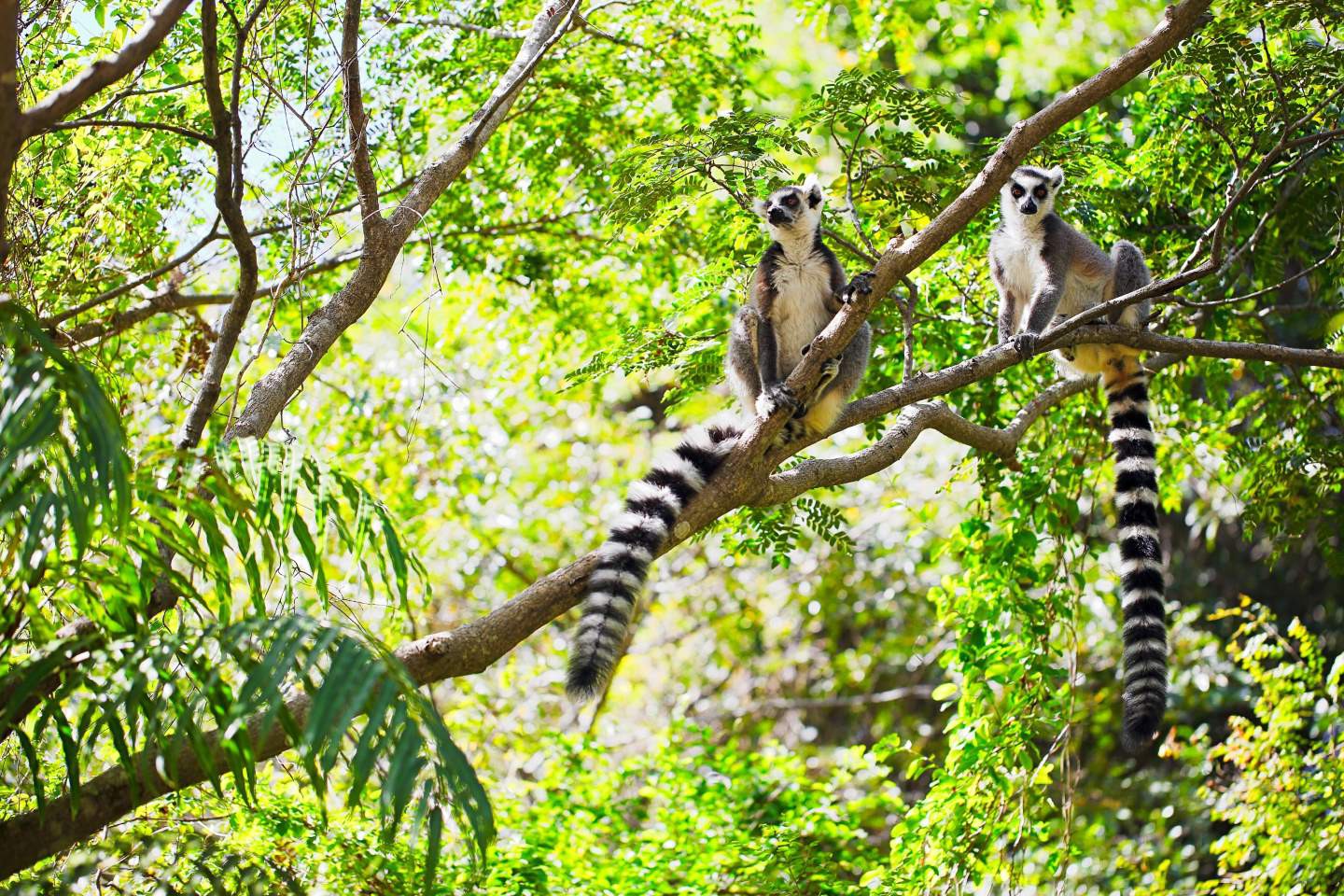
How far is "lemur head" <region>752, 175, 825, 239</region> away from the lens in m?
6.16

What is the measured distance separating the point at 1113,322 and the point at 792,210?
6.56 ft

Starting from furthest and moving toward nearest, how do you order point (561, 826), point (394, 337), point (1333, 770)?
1. point (394, 337)
2. point (561, 826)
3. point (1333, 770)

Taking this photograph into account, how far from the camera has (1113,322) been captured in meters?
6.83

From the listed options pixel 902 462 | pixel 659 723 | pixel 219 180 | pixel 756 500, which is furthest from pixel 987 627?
pixel 659 723

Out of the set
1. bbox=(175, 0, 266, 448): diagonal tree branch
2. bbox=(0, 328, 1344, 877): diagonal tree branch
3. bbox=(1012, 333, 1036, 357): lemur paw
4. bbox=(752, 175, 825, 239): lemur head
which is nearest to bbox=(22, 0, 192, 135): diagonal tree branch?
Result: bbox=(175, 0, 266, 448): diagonal tree branch

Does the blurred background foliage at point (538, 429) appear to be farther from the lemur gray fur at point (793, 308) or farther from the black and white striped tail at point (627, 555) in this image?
the black and white striped tail at point (627, 555)

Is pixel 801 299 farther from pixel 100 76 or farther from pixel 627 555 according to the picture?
pixel 100 76

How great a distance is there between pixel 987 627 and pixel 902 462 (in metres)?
7.19

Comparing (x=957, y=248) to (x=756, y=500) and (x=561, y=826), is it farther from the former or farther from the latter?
(x=561, y=826)

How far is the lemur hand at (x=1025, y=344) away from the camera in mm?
5433

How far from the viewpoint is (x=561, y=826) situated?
691 centimetres

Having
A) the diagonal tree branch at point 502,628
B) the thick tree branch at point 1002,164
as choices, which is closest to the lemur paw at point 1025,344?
the diagonal tree branch at point 502,628

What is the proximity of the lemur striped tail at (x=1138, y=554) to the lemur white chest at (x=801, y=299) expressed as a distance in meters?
1.68

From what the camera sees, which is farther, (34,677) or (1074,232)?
(1074,232)
